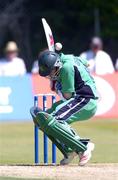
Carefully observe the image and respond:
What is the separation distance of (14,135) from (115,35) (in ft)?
55.7

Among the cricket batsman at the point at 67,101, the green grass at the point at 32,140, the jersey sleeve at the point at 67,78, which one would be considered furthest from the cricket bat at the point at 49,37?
the green grass at the point at 32,140

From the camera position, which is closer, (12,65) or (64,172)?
(64,172)


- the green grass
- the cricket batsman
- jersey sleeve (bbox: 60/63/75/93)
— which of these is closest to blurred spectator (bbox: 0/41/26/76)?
the green grass

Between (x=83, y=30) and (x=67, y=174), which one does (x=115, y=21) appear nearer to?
(x=83, y=30)

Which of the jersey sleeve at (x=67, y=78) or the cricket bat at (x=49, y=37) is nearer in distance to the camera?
the jersey sleeve at (x=67, y=78)

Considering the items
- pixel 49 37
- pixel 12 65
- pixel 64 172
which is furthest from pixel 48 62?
pixel 12 65

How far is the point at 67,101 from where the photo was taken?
11695 millimetres

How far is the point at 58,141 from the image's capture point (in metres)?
11.9

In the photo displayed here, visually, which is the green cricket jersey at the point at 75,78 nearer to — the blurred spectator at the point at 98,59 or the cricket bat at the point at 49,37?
the cricket bat at the point at 49,37

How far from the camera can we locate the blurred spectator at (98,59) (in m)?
20.2

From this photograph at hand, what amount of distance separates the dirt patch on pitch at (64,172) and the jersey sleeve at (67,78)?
Result: 3.27ft

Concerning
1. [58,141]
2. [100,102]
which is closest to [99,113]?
[100,102]

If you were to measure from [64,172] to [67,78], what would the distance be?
1236 millimetres

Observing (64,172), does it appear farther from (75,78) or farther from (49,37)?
(49,37)
